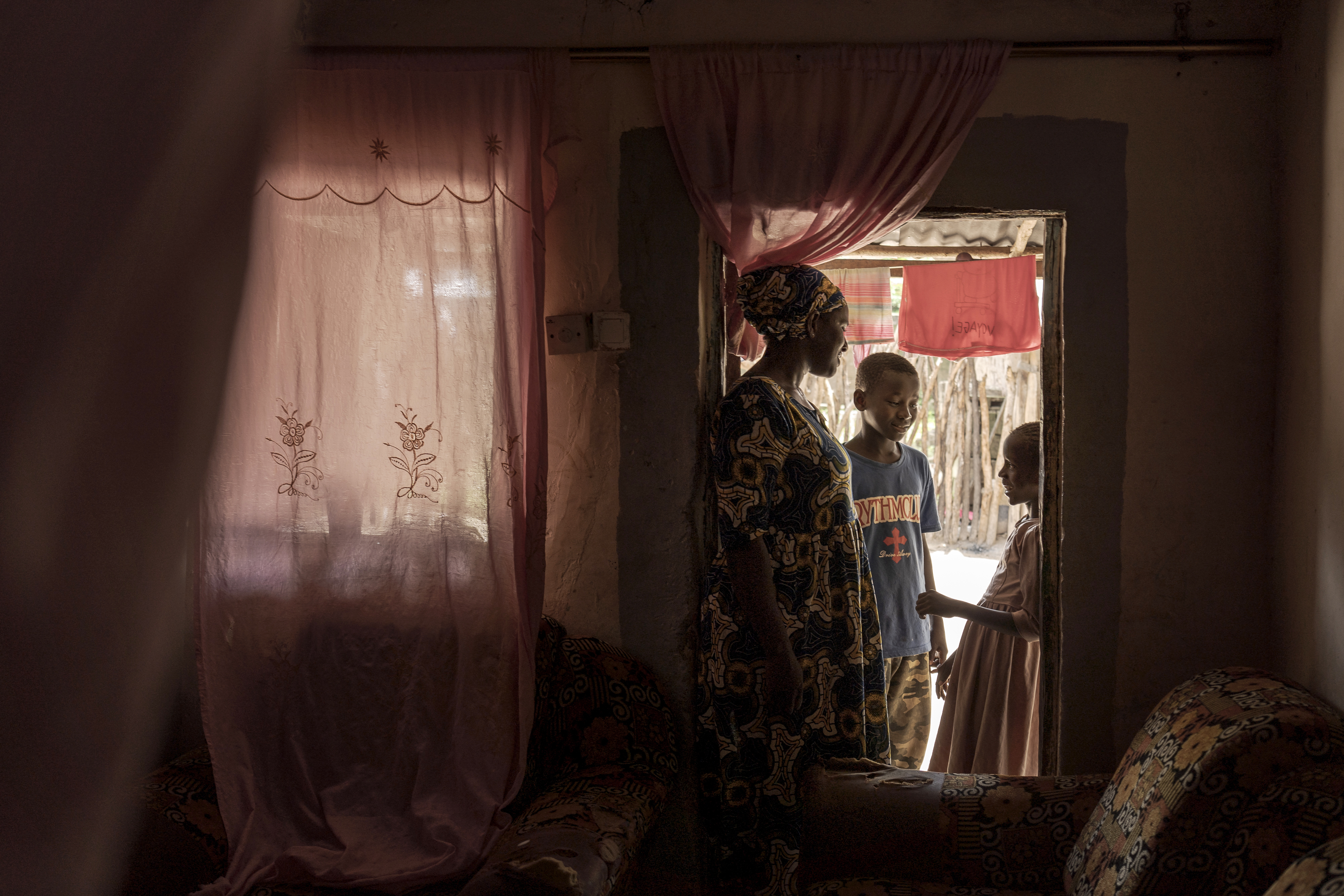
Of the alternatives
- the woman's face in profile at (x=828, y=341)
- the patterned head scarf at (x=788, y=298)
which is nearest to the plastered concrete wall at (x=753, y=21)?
the patterned head scarf at (x=788, y=298)

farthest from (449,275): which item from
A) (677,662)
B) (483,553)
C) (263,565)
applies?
(677,662)

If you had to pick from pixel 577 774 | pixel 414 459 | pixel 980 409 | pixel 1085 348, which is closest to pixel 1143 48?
pixel 1085 348

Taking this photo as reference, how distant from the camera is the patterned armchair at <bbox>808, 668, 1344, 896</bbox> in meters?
1.32

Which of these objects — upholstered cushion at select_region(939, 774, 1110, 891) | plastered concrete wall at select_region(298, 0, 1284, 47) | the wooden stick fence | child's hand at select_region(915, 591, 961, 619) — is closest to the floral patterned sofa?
upholstered cushion at select_region(939, 774, 1110, 891)

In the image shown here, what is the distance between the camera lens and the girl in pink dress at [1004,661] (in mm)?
2537

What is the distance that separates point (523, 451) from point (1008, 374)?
20.4 ft

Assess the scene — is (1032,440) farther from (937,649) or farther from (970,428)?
(970,428)

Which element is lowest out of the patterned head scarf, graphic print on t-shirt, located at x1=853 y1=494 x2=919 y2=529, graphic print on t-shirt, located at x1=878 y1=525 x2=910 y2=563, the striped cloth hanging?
graphic print on t-shirt, located at x1=878 y1=525 x2=910 y2=563

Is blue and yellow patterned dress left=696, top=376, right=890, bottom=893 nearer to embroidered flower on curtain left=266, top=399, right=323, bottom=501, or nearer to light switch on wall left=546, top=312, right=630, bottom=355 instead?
light switch on wall left=546, top=312, right=630, bottom=355

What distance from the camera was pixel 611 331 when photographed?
2.30 metres

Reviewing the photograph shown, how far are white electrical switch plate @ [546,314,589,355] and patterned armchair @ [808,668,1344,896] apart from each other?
4.55 feet

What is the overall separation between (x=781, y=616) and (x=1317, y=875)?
3.95 feet


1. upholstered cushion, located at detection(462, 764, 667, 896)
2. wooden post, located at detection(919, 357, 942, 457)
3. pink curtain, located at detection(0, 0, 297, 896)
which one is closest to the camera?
pink curtain, located at detection(0, 0, 297, 896)

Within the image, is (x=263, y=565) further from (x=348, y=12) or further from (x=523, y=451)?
(x=348, y=12)
